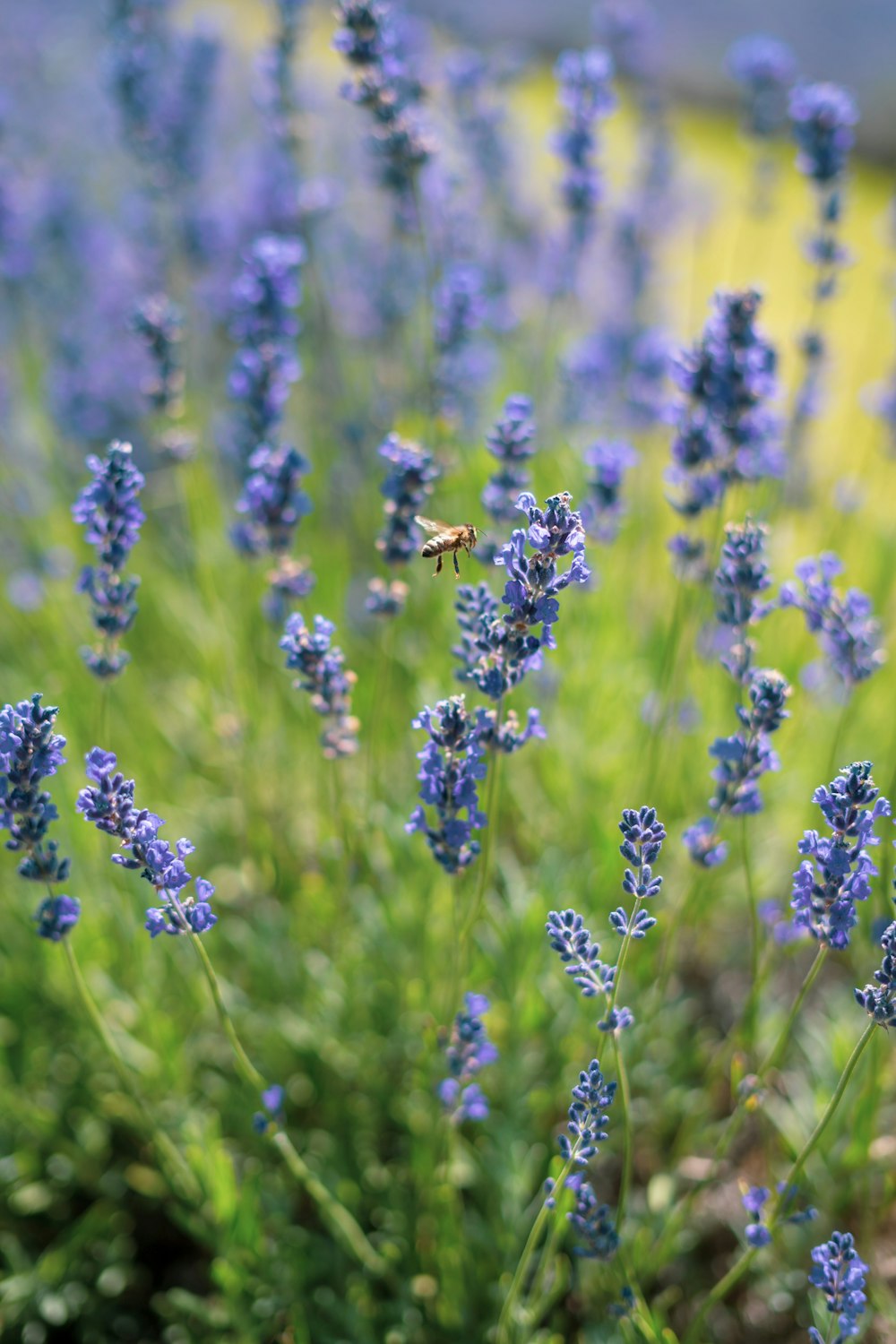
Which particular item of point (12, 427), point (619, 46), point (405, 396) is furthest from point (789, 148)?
point (12, 427)

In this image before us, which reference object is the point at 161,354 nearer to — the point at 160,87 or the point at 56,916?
the point at 56,916

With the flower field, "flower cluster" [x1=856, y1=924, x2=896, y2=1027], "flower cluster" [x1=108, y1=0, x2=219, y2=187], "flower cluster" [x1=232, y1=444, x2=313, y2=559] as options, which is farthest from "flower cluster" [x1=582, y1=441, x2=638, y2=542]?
"flower cluster" [x1=108, y1=0, x2=219, y2=187]

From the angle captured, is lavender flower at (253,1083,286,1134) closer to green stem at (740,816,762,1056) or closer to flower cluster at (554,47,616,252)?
green stem at (740,816,762,1056)

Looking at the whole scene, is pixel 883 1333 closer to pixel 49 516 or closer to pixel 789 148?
pixel 49 516

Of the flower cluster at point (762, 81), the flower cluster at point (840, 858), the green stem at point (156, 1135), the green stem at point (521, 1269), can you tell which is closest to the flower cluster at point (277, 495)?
the green stem at point (156, 1135)

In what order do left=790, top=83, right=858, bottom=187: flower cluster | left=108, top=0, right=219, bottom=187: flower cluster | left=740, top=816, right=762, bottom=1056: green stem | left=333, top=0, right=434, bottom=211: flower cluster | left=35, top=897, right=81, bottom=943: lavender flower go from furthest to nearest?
1. left=108, top=0, right=219, bottom=187: flower cluster
2. left=790, top=83, right=858, bottom=187: flower cluster
3. left=333, top=0, right=434, bottom=211: flower cluster
4. left=740, top=816, right=762, bottom=1056: green stem
5. left=35, top=897, right=81, bottom=943: lavender flower
